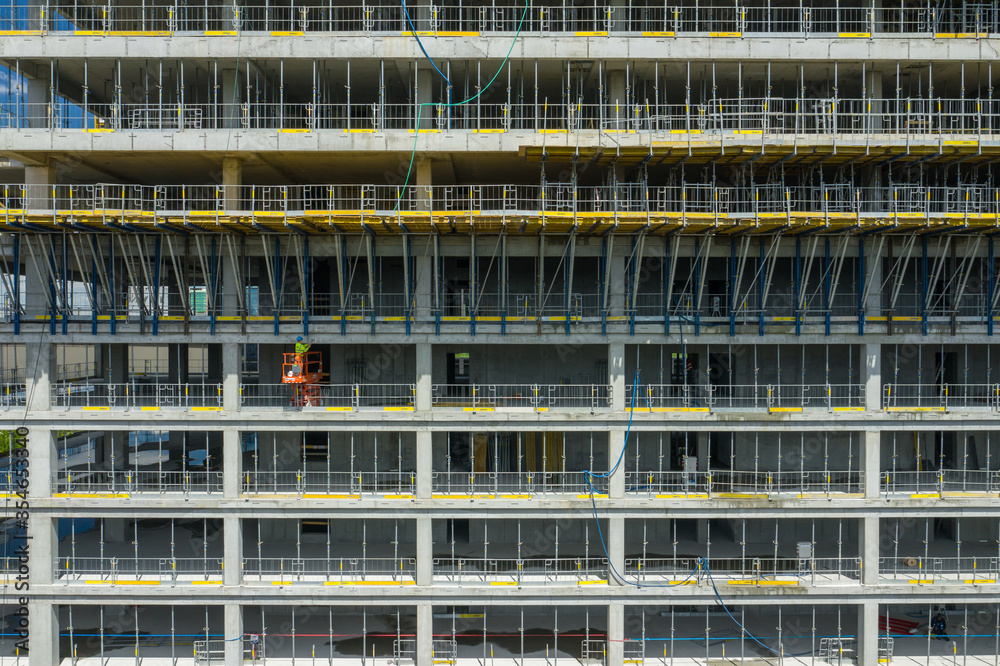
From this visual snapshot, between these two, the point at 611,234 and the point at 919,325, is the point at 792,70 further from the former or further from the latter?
the point at 919,325

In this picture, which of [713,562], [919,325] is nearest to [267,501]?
[713,562]

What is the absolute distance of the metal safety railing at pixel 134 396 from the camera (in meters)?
23.1

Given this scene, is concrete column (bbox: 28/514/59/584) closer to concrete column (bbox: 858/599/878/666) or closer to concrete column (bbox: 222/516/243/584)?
concrete column (bbox: 222/516/243/584)

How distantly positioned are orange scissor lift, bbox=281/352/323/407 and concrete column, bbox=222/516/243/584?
16.8 feet

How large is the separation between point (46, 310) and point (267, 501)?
11703 millimetres

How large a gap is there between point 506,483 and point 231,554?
11.1 m

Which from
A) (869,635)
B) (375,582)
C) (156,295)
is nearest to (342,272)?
(156,295)

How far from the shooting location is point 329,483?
927 inches

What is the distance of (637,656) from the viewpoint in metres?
22.9

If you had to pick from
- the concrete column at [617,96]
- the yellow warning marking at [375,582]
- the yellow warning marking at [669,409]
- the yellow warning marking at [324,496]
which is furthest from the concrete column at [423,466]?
the concrete column at [617,96]

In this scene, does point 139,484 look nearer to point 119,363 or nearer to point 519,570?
point 119,363

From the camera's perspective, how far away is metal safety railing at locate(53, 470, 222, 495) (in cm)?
2298

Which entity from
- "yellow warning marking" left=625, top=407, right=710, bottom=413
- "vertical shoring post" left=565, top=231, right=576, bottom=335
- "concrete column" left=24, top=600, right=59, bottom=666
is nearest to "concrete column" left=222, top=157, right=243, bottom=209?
Answer: "vertical shoring post" left=565, top=231, right=576, bottom=335

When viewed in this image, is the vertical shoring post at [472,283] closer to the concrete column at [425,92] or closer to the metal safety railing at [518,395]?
the metal safety railing at [518,395]
